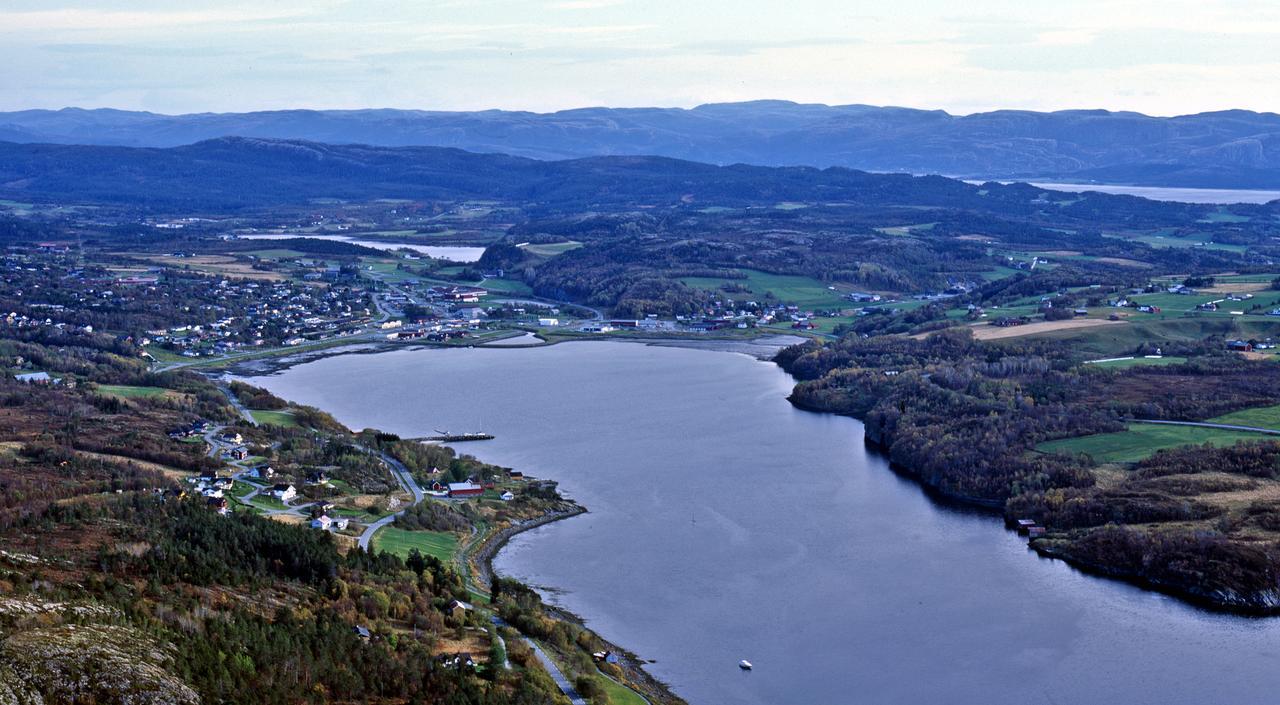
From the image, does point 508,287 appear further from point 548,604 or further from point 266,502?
point 548,604

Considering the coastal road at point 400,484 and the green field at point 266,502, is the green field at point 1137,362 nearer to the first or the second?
the coastal road at point 400,484

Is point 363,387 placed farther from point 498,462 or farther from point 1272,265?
point 1272,265

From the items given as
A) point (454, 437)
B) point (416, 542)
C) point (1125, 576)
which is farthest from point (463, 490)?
point (1125, 576)

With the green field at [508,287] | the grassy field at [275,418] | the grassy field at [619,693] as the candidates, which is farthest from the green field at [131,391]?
the green field at [508,287]

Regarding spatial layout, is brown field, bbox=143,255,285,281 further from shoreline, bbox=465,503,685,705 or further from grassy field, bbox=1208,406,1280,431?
grassy field, bbox=1208,406,1280,431

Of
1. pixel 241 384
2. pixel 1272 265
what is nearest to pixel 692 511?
pixel 241 384

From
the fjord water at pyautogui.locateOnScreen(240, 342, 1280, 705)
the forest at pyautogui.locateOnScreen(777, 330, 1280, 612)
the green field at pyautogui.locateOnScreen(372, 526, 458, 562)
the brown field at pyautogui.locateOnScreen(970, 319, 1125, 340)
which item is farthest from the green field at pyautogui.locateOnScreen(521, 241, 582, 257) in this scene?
the green field at pyautogui.locateOnScreen(372, 526, 458, 562)

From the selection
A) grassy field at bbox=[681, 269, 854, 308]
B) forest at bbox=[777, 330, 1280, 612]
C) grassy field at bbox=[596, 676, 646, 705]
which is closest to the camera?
grassy field at bbox=[596, 676, 646, 705]
